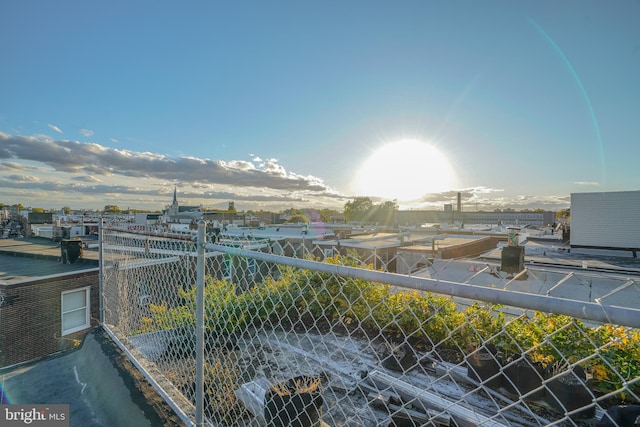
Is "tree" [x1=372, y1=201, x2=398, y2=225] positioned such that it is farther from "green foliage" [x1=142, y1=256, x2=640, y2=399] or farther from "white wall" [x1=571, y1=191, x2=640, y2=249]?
"green foliage" [x1=142, y1=256, x2=640, y2=399]

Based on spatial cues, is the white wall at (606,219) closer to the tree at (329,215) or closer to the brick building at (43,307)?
the brick building at (43,307)

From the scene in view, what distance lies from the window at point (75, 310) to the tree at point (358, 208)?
4059 cm

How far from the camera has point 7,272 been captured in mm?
10320

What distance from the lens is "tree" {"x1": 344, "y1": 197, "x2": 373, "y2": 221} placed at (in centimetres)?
4956

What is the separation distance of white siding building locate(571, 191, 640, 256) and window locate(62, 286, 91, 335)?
2313 cm

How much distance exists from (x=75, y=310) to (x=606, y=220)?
24.9m

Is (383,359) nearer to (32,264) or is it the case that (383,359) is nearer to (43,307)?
(43,307)

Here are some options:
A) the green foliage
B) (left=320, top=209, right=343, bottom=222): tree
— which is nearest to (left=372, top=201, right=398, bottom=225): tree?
(left=320, top=209, right=343, bottom=222): tree

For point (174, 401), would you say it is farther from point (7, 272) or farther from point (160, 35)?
point (7, 272)

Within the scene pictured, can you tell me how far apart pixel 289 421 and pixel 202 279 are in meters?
1.14

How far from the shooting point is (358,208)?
50375 mm

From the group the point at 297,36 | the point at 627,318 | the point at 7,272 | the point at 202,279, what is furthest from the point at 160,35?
the point at 7,272

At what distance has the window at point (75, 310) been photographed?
10812 millimetres

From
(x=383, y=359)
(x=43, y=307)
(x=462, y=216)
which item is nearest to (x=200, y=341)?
(x=383, y=359)
